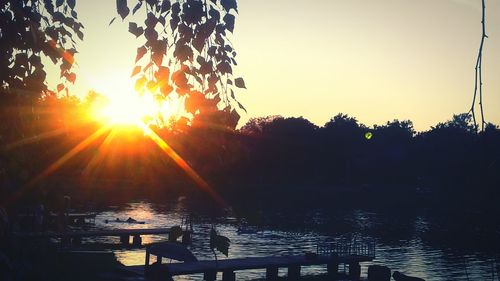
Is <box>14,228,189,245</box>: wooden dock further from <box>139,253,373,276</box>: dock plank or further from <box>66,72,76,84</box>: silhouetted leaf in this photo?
<box>66,72,76,84</box>: silhouetted leaf

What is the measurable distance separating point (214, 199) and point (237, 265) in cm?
7710

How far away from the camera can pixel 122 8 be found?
4488 millimetres

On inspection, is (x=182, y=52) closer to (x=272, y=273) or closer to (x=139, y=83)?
(x=139, y=83)

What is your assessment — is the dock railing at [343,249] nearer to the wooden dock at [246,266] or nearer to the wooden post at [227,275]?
the wooden dock at [246,266]

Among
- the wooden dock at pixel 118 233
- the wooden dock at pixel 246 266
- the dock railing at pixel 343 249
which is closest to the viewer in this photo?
the wooden dock at pixel 246 266

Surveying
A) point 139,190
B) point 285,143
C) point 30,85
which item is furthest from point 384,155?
point 30,85

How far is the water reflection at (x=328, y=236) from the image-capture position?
4934 cm

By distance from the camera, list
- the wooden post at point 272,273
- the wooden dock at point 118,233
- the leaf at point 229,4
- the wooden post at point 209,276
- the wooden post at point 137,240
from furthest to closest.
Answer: the wooden post at point 137,240 → the wooden dock at point 118,233 → the wooden post at point 272,273 → the wooden post at point 209,276 → the leaf at point 229,4

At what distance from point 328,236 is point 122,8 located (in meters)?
65.5

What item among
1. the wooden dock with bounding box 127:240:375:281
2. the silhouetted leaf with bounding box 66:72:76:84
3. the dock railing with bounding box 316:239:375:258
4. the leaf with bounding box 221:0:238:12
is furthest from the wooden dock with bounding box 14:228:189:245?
the leaf with bounding box 221:0:238:12

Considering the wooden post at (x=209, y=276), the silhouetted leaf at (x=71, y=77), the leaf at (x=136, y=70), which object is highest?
the silhouetted leaf at (x=71, y=77)

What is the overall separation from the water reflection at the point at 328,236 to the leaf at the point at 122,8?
35.5m

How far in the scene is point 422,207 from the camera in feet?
383

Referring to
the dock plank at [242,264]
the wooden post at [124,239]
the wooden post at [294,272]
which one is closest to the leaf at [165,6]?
the dock plank at [242,264]
